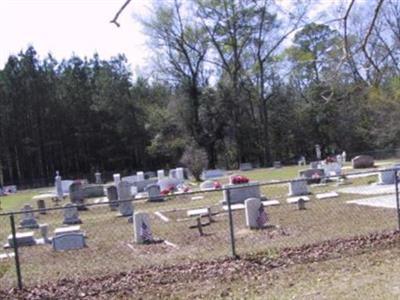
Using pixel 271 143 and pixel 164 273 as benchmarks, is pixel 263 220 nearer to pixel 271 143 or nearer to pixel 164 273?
pixel 164 273

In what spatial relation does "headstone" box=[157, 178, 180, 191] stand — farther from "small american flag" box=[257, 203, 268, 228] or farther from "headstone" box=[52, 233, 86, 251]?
"headstone" box=[52, 233, 86, 251]

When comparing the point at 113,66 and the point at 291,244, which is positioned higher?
the point at 113,66

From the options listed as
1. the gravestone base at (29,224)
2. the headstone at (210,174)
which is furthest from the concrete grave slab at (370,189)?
the headstone at (210,174)

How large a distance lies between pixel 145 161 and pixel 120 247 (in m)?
63.3

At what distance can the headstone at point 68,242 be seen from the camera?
14852 mm

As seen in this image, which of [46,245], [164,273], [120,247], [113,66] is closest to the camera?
[164,273]

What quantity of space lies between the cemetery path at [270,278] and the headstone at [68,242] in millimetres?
4689

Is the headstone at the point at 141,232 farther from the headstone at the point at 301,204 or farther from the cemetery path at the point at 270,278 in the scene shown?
the headstone at the point at 301,204

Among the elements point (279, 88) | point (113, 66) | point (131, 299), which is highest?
point (113, 66)

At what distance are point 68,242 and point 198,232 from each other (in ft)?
10.2

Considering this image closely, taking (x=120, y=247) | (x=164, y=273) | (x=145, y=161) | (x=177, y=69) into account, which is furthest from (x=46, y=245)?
(x=145, y=161)

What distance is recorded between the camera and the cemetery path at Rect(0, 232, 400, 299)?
7.97 metres

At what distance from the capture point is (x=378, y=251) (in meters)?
10.1

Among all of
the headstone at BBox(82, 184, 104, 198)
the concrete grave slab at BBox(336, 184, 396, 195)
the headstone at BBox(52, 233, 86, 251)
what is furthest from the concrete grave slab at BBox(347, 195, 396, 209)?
the headstone at BBox(82, 184, 104, 198)
